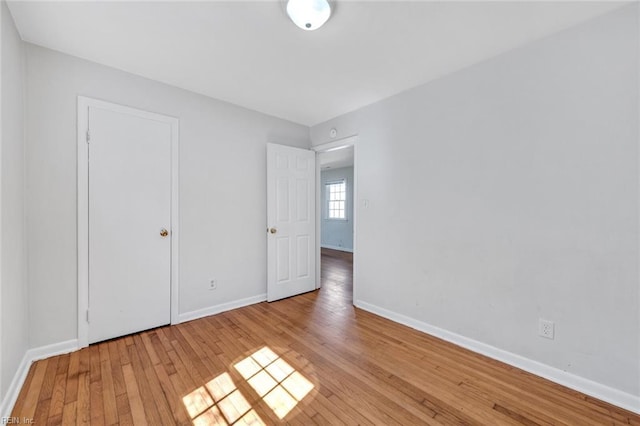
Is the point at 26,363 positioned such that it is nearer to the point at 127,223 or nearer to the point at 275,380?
the point at 127,223

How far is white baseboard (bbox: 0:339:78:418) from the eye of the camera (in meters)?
1.51

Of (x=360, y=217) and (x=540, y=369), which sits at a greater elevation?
(x=360, y=217)

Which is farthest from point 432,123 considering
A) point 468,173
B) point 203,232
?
point 203,232

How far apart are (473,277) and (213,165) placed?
2.89 metres

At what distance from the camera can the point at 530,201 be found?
2.00m

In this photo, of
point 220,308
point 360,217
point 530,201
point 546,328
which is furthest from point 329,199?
point 546,328

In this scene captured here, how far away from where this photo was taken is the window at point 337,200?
7816mm

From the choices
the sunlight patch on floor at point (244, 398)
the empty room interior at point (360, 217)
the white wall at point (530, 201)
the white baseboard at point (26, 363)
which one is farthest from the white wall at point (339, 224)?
the white baseboard at point (26, 363)

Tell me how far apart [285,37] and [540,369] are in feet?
10.1

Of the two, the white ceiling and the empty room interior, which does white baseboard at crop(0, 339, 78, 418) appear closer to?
the empty room interior

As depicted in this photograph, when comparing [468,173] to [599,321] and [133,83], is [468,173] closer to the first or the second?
[599,321]

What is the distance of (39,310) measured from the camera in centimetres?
207

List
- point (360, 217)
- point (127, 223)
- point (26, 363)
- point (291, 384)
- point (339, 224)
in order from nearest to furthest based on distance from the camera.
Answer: point (291, 384)
point (26, 363)
point (127, 223)
point (360, 217)
point (339, 224)

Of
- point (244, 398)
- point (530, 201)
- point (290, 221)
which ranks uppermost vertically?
point (530, 201)
